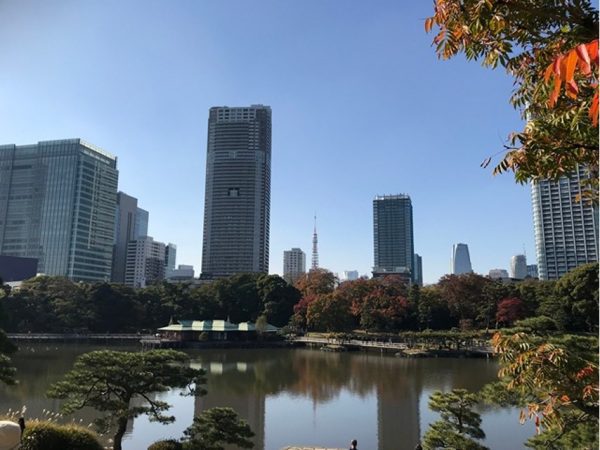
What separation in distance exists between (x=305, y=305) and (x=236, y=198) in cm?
4818

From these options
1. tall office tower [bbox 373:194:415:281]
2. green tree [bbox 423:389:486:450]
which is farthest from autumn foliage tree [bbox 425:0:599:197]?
tall office tower [bbox 373:194:415:281]

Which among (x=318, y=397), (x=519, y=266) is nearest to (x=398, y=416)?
(x=318, y=397)

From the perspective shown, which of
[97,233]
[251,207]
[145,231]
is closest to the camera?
[97,233]

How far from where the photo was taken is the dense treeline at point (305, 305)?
40.7 m

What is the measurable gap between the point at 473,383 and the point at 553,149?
2228cm

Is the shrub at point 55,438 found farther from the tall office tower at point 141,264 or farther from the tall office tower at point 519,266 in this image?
the tall office tower at point 519,266

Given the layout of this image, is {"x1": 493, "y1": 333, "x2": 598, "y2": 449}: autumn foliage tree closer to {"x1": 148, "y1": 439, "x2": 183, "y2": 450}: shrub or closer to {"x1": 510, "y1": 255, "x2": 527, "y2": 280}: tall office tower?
{"x1": 148, "y1": 439, "x2": 183, "y2": 450}: shrub

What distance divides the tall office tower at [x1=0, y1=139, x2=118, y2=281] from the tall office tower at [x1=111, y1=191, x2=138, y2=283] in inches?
911

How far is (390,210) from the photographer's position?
445ft

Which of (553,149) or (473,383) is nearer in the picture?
(553,149)

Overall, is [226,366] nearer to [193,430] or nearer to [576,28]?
[193,430]

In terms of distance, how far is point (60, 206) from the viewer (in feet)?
263

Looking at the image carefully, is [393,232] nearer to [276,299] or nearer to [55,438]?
[276,299]

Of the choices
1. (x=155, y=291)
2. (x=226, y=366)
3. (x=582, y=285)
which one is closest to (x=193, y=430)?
(x=226, y=366)
